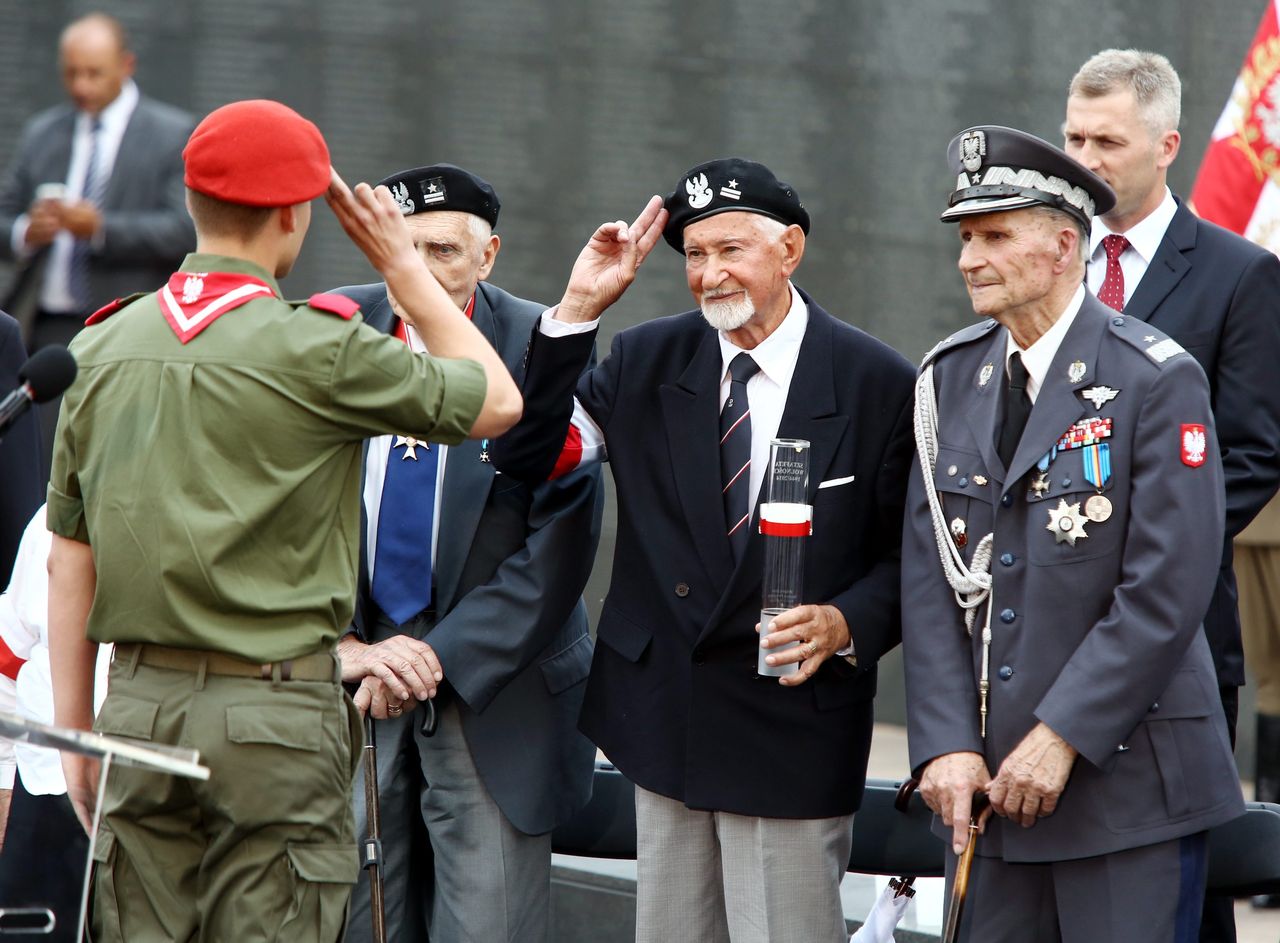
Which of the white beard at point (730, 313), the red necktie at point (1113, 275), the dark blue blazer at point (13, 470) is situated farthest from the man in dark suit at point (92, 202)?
the red necktie at point (1113, 275)

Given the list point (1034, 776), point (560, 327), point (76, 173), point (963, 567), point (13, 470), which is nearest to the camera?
point (1034, 776)

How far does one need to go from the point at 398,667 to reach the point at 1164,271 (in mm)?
1847

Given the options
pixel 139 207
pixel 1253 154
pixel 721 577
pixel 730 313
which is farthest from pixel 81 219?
pixel 1253 154

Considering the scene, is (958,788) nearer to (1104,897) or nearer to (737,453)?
(1104,897)

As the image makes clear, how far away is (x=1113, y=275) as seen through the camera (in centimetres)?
393

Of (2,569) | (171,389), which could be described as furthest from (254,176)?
(2,569)

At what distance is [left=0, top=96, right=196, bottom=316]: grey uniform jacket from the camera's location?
19.2 feet

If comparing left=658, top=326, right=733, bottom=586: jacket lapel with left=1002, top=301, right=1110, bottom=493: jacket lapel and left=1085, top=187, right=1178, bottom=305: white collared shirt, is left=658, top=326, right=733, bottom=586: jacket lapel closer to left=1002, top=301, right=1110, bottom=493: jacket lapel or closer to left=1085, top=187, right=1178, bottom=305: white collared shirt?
left=1002, top=301, right=1110, bottom=493: jacket lapel

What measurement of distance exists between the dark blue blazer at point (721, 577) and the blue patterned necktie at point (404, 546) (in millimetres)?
247

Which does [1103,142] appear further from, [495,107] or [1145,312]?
[495,107]

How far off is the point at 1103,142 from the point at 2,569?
10.2ft

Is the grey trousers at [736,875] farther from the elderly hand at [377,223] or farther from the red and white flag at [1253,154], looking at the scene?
the red and white flag at [1253,154]

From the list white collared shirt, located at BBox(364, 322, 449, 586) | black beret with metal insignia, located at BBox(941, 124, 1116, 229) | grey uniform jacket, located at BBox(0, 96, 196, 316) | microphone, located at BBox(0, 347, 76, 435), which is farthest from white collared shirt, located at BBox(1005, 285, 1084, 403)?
grey uniform jacket, located at BBox(0, 96, 196, 316)

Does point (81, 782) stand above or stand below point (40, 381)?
below
